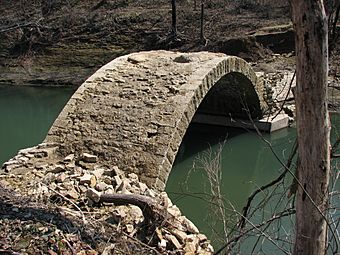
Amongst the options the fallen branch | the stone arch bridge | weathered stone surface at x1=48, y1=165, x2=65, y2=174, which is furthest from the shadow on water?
the fallen branch

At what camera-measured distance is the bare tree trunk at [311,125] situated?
3109 millimetres

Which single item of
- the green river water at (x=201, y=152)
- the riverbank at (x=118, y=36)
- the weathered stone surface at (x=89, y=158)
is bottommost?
the green river water at (x=201, y=152)

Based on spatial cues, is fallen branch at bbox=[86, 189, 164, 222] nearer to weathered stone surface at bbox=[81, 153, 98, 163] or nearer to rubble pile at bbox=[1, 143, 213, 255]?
rubble pile at bbox=[1, 143, 213, 255]

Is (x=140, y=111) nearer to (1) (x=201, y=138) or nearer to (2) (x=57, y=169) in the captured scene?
(2) (x=57, y=169)

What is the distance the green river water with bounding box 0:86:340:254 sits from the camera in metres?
10.0

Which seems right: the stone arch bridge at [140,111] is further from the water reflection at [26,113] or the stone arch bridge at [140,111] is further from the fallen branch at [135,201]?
the water reflection at [26,113]

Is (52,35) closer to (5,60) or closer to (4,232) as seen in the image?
(5,60)

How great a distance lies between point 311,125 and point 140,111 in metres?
5.80

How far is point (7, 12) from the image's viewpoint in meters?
31.8

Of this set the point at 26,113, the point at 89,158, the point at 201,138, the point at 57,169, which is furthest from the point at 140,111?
the point at 26,113

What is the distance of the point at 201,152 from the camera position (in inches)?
535

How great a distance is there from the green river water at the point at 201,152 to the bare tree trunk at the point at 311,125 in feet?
13.6

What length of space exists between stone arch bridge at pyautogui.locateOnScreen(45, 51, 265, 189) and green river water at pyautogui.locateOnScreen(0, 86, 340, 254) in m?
0.90

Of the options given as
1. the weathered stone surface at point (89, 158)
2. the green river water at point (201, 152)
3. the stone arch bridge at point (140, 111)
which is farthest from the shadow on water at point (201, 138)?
the weathered stone surface at point (89, 158)
